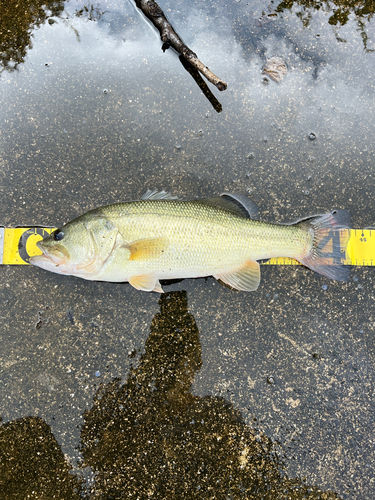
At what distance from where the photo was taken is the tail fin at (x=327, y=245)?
3.06 meters

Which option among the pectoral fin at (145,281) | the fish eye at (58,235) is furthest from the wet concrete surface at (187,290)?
the fish eye at (58,235)

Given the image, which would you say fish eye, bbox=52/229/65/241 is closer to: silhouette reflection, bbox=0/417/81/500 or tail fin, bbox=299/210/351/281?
silhouette reflection, bbox=0/417/81/500

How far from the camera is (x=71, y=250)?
2768mm

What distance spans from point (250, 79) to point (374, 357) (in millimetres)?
3522

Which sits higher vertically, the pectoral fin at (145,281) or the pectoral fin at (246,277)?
the pectoral fin at (145,281)

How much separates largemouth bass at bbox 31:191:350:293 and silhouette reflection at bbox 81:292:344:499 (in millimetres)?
731

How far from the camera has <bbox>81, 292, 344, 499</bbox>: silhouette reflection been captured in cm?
302

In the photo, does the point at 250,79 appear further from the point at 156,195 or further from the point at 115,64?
the point at 156,195

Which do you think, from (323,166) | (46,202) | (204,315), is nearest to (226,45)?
(323,166)

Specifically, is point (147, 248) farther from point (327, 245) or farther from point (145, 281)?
point (327, 245)

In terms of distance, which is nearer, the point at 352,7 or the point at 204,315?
the point at 204,315

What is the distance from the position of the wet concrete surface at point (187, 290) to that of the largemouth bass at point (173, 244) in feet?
1.12

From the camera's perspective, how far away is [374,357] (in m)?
3.22

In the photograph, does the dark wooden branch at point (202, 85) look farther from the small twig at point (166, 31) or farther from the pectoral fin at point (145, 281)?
the pectoral fin at point (145, 281)
